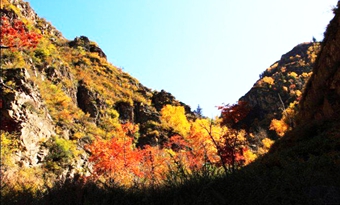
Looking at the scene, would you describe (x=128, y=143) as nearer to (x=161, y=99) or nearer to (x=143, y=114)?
(x=143, y=114)

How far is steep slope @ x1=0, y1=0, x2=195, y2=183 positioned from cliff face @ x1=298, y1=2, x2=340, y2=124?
14809 mm

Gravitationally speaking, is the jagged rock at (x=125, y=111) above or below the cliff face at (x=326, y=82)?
above

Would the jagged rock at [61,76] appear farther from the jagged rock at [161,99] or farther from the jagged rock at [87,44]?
the jagged rock at [87,44]

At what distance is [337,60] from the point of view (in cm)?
1395

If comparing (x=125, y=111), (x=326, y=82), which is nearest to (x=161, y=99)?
(x=125, y=111)

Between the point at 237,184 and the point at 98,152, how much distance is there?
22291 mm

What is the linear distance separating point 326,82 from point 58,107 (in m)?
25.0

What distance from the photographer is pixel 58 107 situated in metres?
28.0

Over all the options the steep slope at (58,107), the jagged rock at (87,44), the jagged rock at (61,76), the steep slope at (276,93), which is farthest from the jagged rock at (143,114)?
the steep slope at (276,93)

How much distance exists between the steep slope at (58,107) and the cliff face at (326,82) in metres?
14.8

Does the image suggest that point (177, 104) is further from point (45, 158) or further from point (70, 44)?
point (45, 158)

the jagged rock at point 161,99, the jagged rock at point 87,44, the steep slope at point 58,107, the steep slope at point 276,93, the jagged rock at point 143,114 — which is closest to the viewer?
the steep slope at point 58,107

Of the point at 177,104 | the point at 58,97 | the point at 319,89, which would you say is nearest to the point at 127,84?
the point at 177,104

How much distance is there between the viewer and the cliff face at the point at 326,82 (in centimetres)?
1338
